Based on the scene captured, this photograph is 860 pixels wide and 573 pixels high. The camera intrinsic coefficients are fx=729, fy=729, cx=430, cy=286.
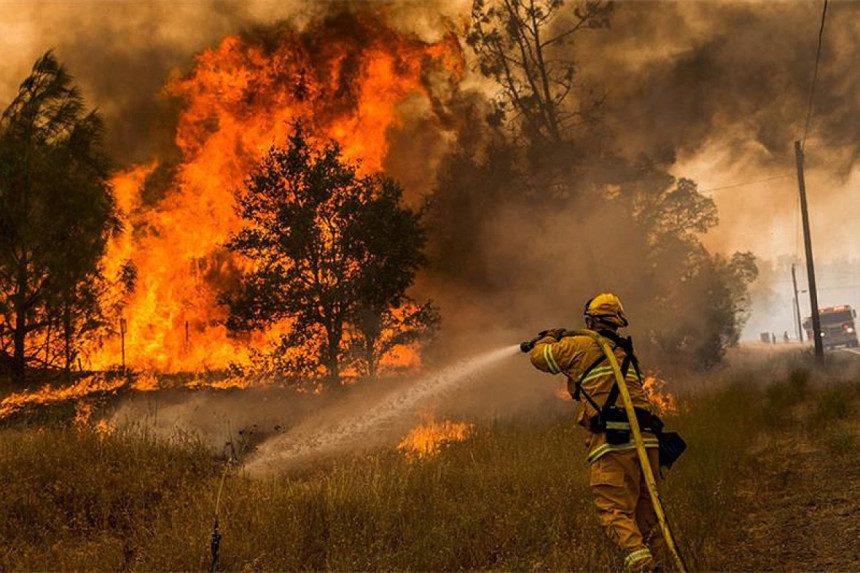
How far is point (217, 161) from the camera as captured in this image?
70.4 ft

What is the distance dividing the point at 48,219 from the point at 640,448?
13524 millimetres

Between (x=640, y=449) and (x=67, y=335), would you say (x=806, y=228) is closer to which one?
(x=67, y=335)

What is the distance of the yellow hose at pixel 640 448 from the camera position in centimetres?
470

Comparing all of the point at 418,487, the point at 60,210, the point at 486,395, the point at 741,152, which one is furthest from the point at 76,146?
the point at 741,152

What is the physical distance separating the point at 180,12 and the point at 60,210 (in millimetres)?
14363

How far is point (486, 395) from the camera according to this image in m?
18.4

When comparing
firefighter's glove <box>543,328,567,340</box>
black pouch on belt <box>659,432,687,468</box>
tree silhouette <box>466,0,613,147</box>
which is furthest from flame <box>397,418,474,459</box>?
tree silhouette <box>466,0,613,147</box>

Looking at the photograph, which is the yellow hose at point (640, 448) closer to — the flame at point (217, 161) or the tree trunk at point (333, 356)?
the tree trunk at point (333, 356)

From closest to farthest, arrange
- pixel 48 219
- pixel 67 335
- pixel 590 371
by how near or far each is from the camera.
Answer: pixel 590 371
pixel 48 219
pixel 67 335

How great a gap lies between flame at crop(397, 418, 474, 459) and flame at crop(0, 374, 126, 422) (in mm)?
5180

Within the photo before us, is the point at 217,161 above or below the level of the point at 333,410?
above

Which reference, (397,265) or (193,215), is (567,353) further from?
(193,215)

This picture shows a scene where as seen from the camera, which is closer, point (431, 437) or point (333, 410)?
point (431, 437)

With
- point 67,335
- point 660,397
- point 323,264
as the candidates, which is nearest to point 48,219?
point 67,335
